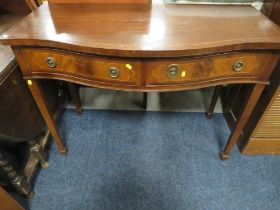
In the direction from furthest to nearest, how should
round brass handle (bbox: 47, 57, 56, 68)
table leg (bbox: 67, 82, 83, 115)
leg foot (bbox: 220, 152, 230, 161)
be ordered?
1. table leg (bbox: 67, 82, 83, 115)
2. leg foot (bbox: 220, 152, 230, 161)
3. round brass handle (bbox: 47, 57, 56, 68)

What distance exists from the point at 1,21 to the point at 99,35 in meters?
0.74

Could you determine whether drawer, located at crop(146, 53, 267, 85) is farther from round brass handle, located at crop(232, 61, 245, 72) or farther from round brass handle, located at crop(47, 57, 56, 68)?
round brass handle, located at crop(47, 57, 56, 68)

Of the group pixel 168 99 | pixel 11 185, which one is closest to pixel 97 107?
pixel 168 99

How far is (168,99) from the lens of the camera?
1681 mm

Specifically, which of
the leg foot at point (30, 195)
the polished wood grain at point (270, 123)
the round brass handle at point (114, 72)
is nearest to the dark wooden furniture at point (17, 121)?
the leg foot at point (30, 195)

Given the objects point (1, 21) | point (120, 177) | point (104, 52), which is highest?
point (104, 52)

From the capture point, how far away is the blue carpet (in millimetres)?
1129

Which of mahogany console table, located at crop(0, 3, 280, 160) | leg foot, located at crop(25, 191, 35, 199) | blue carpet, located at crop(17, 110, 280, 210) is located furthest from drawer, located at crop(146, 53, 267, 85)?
leg foot, located at crop(25, 191, 35, 199)

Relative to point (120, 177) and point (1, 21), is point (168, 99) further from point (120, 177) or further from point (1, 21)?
point (1, 21)

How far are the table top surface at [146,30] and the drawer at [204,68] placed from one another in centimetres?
6

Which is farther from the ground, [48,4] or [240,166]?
[48,4]

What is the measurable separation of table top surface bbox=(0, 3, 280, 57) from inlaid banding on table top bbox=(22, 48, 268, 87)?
56mm

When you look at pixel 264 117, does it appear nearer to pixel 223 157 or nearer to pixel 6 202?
pixel 223 157

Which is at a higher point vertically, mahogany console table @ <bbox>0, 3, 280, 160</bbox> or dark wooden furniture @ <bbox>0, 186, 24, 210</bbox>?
mahogany console table @ <bbox>0, 3, 280, 160</bbox>
